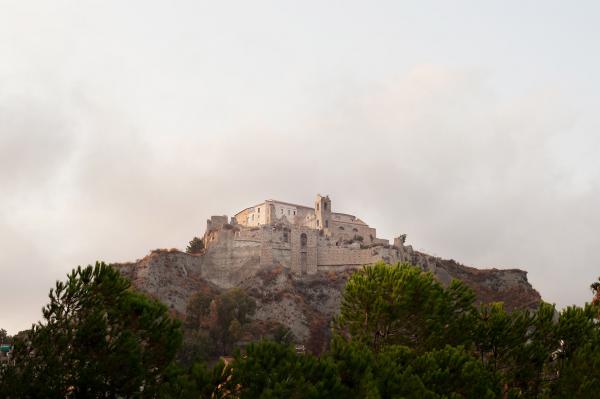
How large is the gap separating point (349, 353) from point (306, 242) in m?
79.4

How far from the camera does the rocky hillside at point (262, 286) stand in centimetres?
9969

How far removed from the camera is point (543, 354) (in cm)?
3969

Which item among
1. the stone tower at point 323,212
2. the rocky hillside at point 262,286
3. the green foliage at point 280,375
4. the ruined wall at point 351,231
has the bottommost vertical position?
the green foliage at point 280,375

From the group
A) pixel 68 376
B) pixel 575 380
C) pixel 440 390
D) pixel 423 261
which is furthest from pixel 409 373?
pixel 423 261

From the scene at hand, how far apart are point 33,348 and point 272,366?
10.6m

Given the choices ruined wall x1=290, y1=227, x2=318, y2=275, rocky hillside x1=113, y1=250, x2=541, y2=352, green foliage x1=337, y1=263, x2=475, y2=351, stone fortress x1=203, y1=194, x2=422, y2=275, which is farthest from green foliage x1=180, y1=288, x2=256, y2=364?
green foliage x1=337, y1=263, x2=475, y2=351

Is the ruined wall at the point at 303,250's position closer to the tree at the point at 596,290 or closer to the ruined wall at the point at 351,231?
the ruined wall at the point at 351,231

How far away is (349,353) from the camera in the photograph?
30.4 m

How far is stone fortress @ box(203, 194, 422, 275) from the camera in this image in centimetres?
10725

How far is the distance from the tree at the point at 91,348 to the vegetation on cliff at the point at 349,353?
0.16 feet

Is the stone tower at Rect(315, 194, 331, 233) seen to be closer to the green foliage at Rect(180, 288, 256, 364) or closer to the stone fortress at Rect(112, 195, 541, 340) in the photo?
the stone fortress at Rect(112, 195, 541, 340)

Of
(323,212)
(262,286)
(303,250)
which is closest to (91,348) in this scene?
(262,286)

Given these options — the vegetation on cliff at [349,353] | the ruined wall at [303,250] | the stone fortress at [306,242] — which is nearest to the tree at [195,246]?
the stone fortress at [306,242]

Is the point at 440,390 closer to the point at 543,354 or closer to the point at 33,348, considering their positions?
the point at 543,354
